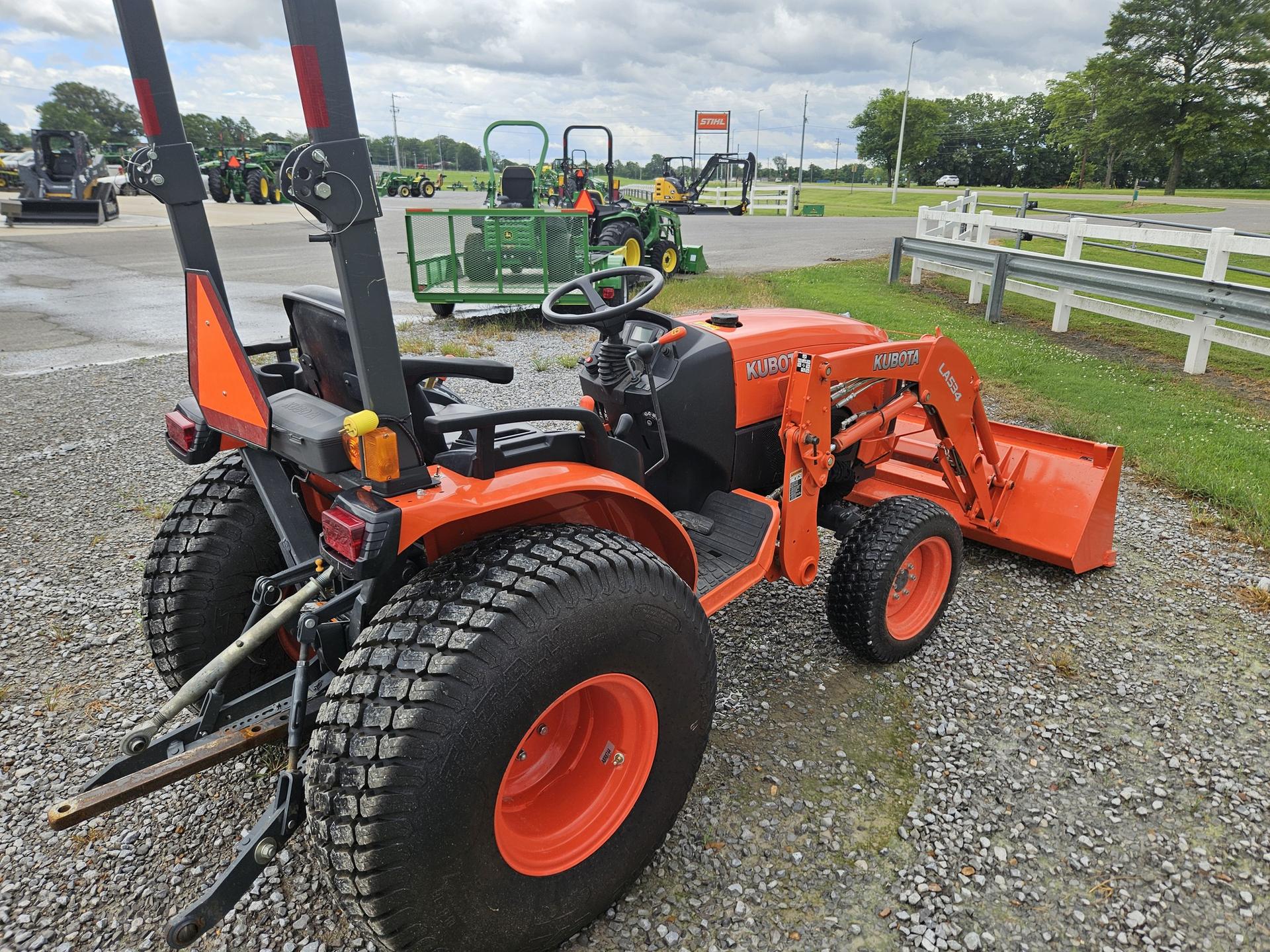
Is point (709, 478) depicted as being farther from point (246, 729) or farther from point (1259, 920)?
point (1259, 920)

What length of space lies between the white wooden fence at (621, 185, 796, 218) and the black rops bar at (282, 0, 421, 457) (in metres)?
28.3

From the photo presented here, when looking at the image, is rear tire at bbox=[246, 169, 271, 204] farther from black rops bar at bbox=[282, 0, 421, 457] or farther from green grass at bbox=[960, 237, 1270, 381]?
black rops bar at bbox=[282, 0, 421, 457]

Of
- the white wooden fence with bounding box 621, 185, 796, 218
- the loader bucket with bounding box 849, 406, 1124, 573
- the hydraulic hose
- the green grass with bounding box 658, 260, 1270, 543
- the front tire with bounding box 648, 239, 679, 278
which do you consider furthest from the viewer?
the white wooden fence with bounding box 621, 185, 796, 218

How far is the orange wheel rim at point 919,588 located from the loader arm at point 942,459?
1.51 ft

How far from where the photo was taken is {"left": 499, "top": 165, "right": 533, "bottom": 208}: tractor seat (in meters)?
11.4

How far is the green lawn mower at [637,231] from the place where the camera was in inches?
485

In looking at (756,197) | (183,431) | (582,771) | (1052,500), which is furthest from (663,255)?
(756,197)

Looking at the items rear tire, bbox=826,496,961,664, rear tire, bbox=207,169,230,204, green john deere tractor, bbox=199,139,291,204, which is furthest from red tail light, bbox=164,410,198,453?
rear tire, bbox=207,169,230,204

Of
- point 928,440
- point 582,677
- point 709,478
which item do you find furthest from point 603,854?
point 928,440

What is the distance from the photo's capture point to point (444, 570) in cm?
181

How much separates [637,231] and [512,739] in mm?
11940

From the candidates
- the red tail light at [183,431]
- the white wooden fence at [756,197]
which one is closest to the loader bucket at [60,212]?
the white wooden fence at [756,197]

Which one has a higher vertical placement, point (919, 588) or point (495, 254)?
point (495, 254)

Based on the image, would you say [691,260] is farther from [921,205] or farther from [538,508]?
[538,508]
